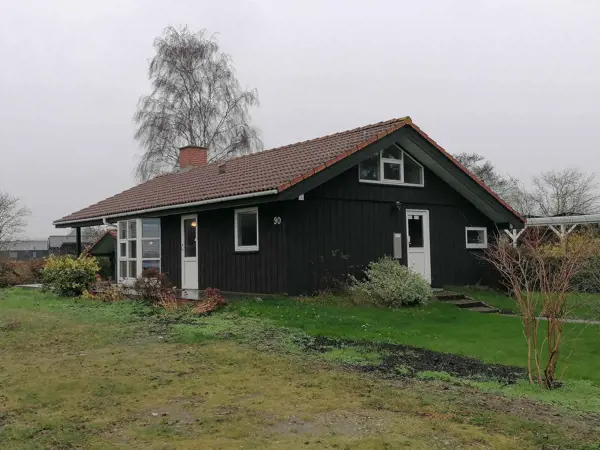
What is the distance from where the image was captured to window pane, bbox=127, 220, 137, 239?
18625mm

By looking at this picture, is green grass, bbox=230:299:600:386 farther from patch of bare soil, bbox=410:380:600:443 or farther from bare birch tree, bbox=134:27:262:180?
bare birch tree, bbox=134:27:262:180

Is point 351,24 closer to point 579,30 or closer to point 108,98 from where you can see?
point 579,30

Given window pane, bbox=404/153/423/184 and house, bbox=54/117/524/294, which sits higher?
window pane, bbox=404/153/423/184

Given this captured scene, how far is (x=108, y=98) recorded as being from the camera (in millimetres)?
30625

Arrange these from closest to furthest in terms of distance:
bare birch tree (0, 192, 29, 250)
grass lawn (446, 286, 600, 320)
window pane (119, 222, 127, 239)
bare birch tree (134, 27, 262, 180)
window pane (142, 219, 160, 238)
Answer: grass lawn (446, 286, 600, 320), window pane (142, 219, 160, 238), window pane (119, 222, 127, 239), bare birch tree (134, 27, 262, 180), bare birch tree (0, 192, 29, 250)

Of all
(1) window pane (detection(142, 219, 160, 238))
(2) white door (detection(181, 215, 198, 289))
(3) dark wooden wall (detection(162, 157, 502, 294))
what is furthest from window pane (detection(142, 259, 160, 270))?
(2) white door (detection(181, 215, 198, 289))

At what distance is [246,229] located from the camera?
15.0 metres

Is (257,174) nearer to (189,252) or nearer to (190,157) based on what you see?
(189,252)

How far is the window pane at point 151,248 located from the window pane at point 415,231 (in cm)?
787

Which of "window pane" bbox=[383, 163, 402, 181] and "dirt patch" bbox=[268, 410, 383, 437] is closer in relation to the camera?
"dirt patch" bbox=[268, 410, 383, 437]

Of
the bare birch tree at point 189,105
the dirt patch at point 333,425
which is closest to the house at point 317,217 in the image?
the dirt patch at point 333,425

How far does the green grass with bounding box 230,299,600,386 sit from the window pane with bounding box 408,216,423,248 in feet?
10.9

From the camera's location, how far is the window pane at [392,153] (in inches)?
637

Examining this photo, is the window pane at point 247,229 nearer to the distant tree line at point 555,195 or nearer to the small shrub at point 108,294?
the small shrub at point 108,294
